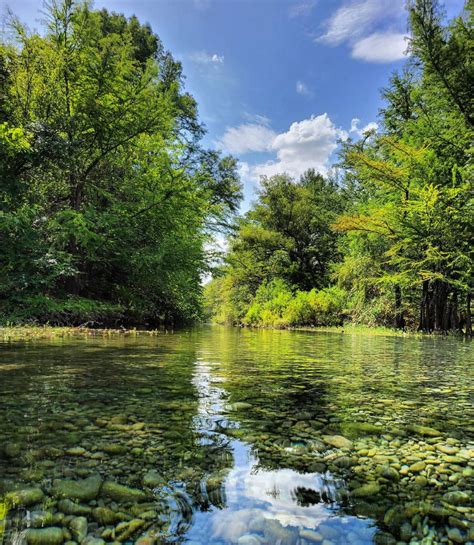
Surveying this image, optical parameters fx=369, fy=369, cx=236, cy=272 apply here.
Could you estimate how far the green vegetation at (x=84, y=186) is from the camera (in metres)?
9.06

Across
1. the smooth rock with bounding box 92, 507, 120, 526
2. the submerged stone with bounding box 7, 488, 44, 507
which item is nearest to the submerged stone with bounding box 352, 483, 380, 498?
the smooth rock with bounding box 92, 507, 120, 526

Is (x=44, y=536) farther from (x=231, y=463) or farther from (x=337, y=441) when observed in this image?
(x=337, y=441)

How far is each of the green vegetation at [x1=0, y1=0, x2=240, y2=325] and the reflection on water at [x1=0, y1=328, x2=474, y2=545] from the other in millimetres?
6947

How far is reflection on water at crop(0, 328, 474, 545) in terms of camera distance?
1.11 m

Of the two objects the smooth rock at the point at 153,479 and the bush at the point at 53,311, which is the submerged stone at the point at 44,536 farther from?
the bush at the point at 53,311

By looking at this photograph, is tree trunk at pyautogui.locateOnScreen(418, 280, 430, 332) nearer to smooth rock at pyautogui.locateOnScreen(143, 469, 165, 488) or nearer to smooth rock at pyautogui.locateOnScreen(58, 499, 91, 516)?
smooth rock at pyautogui.locateOnScreen(143, 469, 165, 488)

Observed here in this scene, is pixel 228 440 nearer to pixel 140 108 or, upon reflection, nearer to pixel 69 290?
pixel 69 290

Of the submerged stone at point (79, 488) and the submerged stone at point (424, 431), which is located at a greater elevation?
the submerged stone at point (424, 431)

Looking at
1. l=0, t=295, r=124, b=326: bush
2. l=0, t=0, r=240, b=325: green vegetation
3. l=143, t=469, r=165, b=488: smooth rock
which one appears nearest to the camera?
l=143, t=469, r=165, b=488: smooth rock

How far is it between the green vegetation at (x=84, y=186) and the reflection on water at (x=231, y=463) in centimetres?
695

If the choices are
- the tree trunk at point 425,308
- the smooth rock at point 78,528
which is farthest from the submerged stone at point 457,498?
the tree trunk at point 425,308

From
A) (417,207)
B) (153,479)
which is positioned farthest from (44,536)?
(417,207)

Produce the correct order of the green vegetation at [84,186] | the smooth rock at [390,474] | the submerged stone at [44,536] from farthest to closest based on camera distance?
the green vegetation at [84,186], the smooth rock at [390,474], the submerged stone at [44,536]

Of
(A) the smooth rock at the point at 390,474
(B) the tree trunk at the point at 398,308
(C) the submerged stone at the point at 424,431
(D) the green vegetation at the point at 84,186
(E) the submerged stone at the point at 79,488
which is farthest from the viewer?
(B) the tree trunk at the point at 398,308
